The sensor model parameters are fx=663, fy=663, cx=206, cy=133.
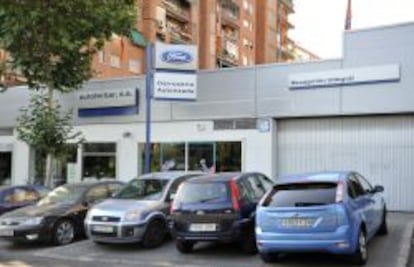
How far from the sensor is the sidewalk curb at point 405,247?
37.5 ft

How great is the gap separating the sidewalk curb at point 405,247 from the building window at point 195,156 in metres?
8.27

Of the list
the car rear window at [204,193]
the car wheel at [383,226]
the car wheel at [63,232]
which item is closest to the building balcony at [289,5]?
the car wheel at [63,232]

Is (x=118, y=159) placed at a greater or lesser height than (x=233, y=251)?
greater

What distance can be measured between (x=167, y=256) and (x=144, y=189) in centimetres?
218

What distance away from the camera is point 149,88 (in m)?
22.2

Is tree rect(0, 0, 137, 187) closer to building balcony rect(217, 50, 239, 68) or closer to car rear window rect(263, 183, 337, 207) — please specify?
car rear window rect(263, 183, 337, 207)

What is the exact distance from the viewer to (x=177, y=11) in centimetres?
5984

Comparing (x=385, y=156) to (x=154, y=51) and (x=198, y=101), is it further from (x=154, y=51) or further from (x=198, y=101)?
(x=154, y=51)

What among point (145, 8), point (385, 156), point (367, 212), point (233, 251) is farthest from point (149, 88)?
point (145, 8)

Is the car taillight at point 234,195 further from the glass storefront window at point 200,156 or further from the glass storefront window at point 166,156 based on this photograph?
the glass storefront window at point 166,156

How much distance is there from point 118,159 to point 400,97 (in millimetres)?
11128

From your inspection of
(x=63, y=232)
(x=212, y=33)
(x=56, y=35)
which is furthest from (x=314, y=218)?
(x=212, y=33)

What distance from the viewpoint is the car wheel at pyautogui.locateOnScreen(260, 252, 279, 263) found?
11.5 meters

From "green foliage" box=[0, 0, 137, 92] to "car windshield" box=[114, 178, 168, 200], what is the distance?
367 centimetres
